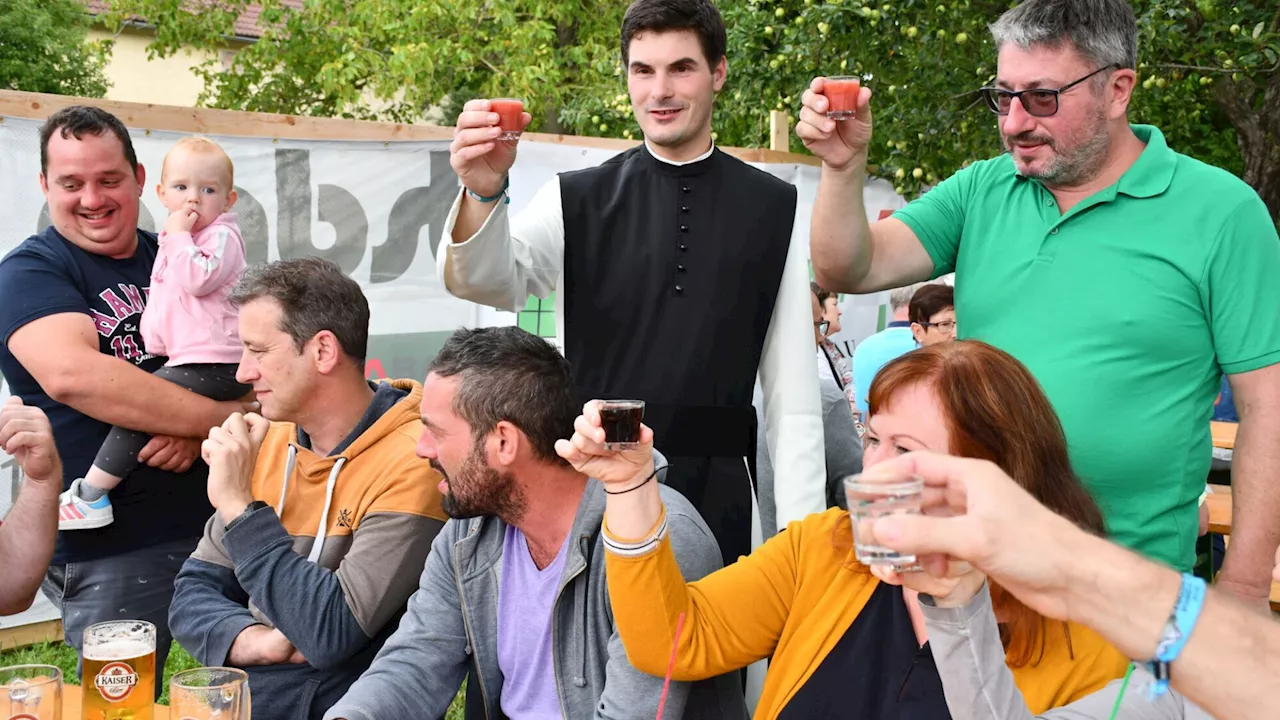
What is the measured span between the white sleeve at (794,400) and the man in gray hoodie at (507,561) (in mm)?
577

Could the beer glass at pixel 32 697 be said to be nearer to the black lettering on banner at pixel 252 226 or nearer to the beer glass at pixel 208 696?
the beer glass at pixel 208 696

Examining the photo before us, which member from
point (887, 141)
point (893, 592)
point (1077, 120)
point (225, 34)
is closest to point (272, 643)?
point (893, 592)

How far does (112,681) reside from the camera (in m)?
2.07

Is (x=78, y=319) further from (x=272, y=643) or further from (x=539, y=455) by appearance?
(x=539, y=455)

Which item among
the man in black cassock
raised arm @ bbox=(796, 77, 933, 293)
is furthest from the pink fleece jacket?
raised arm @ bbox=(796, 77, 933, 293)

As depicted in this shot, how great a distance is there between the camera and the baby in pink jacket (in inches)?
135

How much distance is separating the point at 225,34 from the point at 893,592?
56.1 feet

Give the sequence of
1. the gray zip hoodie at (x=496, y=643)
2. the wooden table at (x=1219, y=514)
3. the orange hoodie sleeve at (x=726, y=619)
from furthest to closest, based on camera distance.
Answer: the wooden table at (x=1219, y=514)
the gray zip hoodie at (x=496, y=643)
the orange hoodie sleeve at (x=726, y=619)

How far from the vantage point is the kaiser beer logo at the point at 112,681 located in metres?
2.07

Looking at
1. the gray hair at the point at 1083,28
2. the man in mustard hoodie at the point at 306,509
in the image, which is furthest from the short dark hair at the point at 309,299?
the gray hair at the point at 1083,28

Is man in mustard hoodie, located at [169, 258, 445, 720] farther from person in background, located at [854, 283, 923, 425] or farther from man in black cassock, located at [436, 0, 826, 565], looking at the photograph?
person in background, located at [854, 283, 923, 425]

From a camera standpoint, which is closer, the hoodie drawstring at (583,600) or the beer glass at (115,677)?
the beer glass at (115,677)

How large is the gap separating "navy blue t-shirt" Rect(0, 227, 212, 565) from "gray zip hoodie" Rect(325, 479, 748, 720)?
125 centimetres

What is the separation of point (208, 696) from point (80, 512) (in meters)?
1.67
